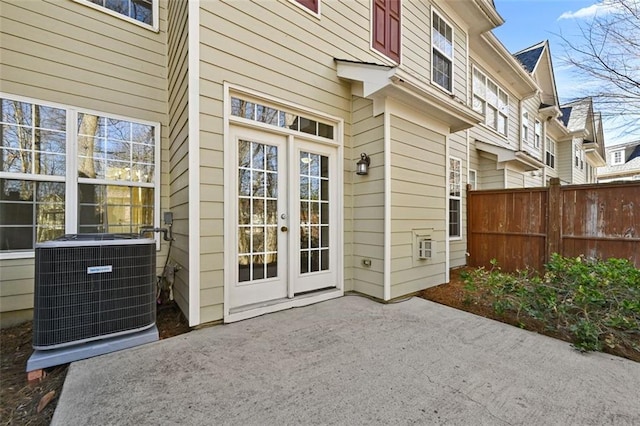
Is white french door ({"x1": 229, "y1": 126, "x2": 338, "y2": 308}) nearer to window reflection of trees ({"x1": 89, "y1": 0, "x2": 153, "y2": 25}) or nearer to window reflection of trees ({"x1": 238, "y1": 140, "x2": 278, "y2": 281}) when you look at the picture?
window reflection of trees ({"x1": 238, "y1": 140, "x2": 278, "y2": 281})

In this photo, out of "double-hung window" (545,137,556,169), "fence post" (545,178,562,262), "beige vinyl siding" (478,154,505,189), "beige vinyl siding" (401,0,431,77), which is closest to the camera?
"fence post" (545,178,562,262)

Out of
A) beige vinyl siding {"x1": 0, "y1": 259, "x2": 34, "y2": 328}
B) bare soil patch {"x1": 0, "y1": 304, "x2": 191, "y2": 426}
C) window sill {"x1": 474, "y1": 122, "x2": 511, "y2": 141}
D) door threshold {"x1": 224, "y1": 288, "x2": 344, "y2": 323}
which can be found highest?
window sill {"x1": 474, "y1": 122, "x2": 511, "y2": 141}

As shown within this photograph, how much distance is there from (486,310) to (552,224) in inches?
108

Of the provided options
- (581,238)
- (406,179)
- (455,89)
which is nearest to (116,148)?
(406,179)

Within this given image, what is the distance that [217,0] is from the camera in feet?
9.57

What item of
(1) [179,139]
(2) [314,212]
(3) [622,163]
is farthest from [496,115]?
(3) [622,163]

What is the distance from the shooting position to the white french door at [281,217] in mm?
3172

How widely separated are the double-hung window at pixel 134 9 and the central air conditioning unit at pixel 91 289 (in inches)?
121

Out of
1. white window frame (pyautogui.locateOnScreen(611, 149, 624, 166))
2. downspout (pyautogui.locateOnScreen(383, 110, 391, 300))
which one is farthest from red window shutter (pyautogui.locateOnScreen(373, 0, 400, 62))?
white window frame (pyautogui.locateOnScreen(611, 149, 624, 166))

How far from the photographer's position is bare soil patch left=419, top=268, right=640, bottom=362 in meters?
2.46

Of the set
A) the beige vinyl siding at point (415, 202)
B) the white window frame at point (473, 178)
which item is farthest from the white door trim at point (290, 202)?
the white window frame at point (473, 178)

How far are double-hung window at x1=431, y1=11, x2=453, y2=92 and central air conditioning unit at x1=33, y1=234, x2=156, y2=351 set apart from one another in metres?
6.23

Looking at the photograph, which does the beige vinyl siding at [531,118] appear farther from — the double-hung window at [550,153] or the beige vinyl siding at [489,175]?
the beige vinyl siding at [489,175]

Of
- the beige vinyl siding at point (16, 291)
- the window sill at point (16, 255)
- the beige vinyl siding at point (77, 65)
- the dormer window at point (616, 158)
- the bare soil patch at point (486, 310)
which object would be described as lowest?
the bare soil patch at point (486, 310)
